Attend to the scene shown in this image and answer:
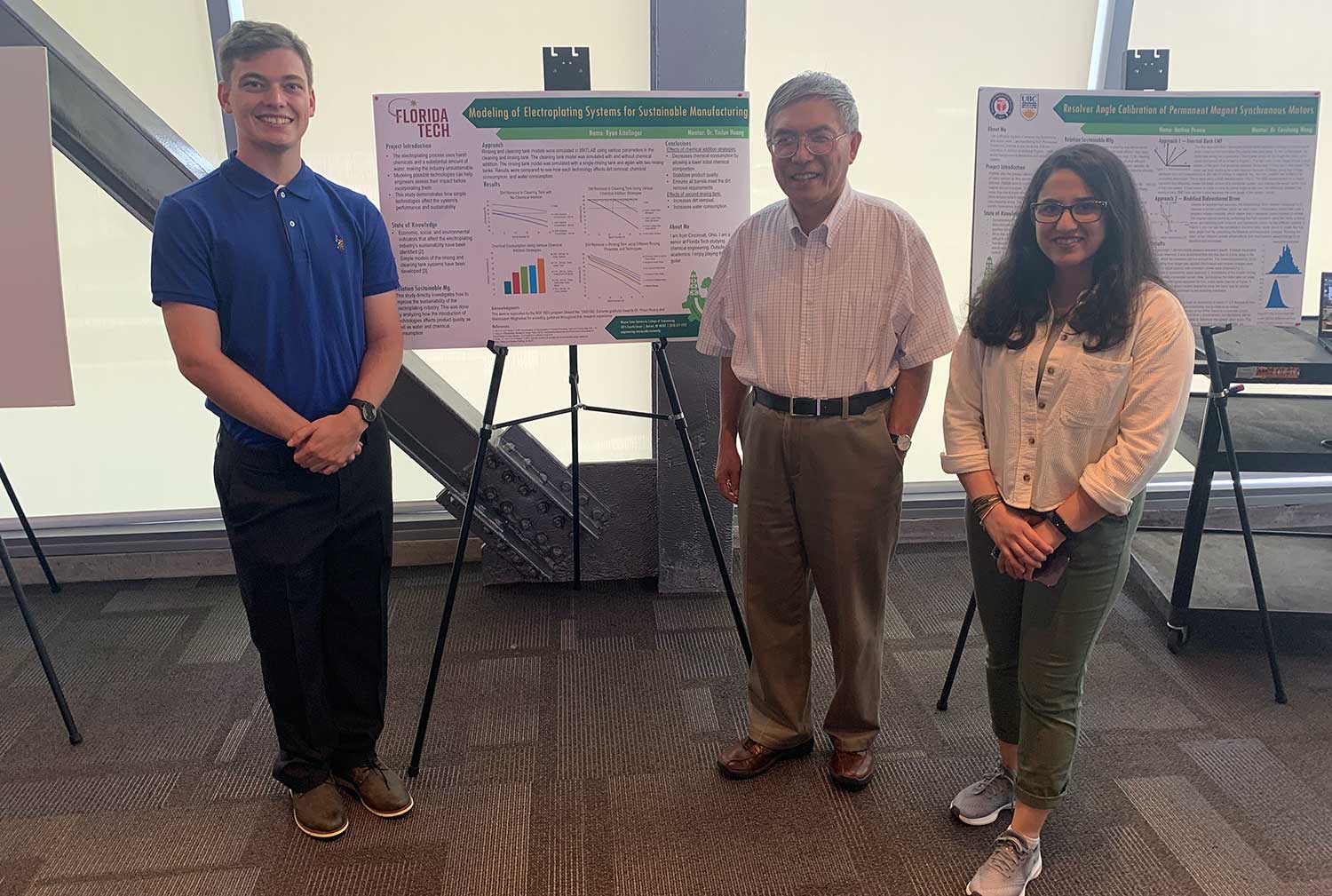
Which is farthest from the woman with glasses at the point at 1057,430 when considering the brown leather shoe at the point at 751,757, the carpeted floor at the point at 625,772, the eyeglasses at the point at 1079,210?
the brown leather shoe at the point at 751,757

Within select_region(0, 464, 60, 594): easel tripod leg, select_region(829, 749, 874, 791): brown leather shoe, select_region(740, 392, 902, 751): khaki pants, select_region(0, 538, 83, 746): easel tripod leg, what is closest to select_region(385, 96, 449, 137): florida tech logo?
select_region(740, 392, 902, 751): khaki pants

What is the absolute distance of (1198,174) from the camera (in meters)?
2.27

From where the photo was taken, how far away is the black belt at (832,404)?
1862mm

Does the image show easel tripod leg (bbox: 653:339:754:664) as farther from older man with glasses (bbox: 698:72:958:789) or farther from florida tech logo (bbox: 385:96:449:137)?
florida tech logo (bbox: 385:96:449:137)

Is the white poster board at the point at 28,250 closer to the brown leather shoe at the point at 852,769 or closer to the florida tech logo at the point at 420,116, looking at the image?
the florida tech logo at the point at 420,116

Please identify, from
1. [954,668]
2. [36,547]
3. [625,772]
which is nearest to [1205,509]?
[954,668]

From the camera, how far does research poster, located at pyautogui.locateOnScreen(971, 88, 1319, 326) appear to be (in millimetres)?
2188

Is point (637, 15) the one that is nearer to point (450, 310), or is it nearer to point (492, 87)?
point (492, 87)

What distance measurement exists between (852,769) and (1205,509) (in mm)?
1437

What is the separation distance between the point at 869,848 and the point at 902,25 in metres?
2.76

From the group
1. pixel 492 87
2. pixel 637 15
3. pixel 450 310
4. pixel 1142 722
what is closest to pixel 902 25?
pixel 637 15

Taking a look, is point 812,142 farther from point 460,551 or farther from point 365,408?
point 460,551

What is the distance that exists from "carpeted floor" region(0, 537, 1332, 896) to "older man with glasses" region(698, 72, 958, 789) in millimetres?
245

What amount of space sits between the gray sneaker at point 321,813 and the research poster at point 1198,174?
6.83ft
